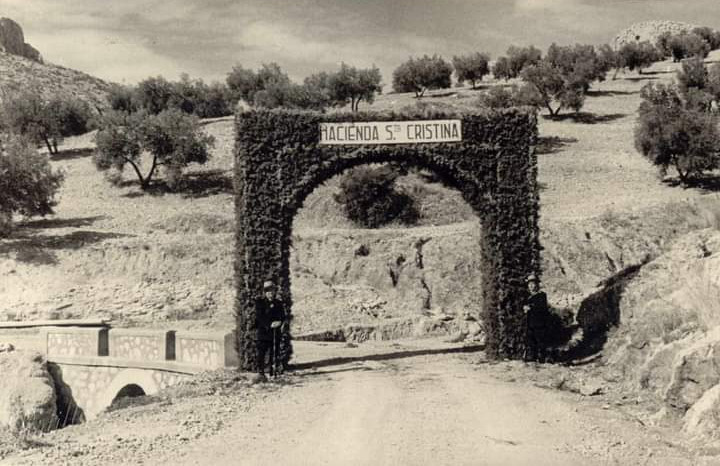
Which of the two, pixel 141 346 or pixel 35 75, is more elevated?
pixel 35 75

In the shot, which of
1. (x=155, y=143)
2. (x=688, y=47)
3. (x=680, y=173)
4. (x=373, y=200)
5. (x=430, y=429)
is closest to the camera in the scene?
(x=430, y=429)

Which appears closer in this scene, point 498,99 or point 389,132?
point 389,132

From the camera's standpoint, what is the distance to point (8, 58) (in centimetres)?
7500

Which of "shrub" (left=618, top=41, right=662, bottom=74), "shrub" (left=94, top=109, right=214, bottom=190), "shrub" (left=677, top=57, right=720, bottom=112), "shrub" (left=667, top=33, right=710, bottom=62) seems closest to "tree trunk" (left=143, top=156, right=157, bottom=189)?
"shrub" (left=94, top=109, right=214, bottom=190)

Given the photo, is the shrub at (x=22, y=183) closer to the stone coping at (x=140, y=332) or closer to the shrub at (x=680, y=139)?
the stone coping at (x=140, y=332)

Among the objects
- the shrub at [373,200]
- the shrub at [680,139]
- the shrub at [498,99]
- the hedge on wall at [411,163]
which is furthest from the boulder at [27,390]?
the shrub at [498,99]

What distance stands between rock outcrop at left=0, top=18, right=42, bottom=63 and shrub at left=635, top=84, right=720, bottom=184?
7270 cm

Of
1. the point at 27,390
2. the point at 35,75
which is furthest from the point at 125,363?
the point at 35,75

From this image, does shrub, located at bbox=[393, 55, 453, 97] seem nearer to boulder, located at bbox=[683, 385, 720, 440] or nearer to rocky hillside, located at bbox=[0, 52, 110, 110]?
rocky hillside, located at bbox=[0, 52, 110, 110]

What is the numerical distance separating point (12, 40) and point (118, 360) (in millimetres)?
78636

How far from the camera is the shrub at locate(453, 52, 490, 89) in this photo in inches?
2389

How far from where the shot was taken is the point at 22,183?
28016 millimetres

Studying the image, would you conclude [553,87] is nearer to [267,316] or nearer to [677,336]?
[267,316]

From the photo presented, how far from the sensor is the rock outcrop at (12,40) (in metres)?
80.1
